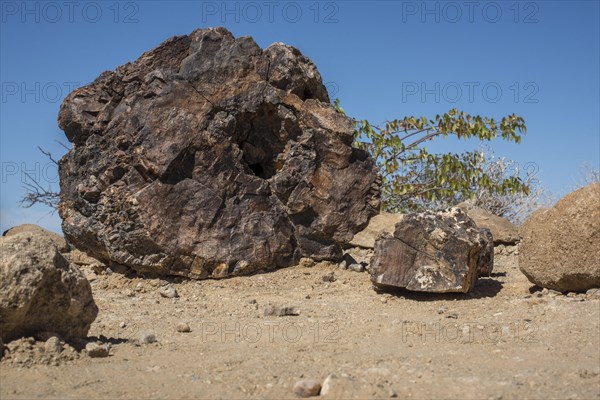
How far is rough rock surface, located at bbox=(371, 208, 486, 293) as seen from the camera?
7.38 m

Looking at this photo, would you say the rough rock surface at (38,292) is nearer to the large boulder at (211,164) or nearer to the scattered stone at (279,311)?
the scattered stone at (279,311)

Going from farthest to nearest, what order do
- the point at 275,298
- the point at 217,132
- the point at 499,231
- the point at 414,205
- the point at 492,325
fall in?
1. the point at 414,205
2. the point at 499,231
3. the point at 217,132
4. the point at 275,298
5. the point at 492,325

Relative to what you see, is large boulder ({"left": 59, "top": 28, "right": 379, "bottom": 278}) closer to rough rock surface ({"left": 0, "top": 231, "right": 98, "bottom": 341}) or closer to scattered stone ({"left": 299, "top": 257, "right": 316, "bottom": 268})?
scattered stone ({"left": 299, "top": 257, "right": 316, "bottom": 268})

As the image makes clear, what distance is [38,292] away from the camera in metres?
4.89

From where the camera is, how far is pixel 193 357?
5.24 m

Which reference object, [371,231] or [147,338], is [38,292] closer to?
[147,338]

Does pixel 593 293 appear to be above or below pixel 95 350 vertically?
above

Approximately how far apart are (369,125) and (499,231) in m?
3.49

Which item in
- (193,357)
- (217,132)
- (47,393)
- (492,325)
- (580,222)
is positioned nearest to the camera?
(47,393)

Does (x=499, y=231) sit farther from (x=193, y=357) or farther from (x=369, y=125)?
(x=193, y=357)

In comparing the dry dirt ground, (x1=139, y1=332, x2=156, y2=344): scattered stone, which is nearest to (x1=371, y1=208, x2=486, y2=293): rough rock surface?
the dry dirt ground

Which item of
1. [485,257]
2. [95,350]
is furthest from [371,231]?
[95,350]

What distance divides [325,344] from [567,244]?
2732mm

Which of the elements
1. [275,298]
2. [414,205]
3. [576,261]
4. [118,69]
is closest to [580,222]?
[576,261]
